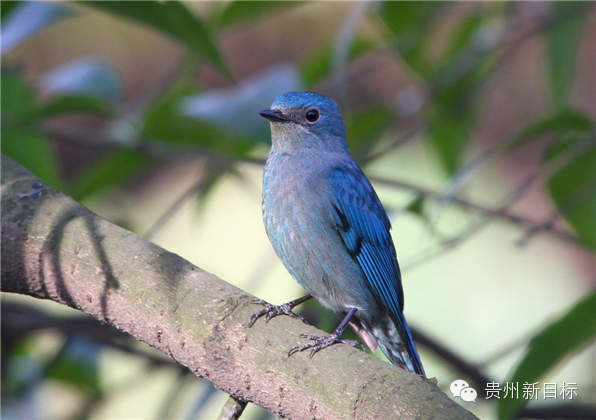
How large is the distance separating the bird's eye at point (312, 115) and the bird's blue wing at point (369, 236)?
36 centimetres

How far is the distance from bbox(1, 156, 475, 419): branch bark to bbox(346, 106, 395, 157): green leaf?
2.27 m

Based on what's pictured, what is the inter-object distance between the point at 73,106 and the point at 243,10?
103 centimetres

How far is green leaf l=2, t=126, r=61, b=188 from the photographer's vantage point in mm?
3512

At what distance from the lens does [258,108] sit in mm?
3467

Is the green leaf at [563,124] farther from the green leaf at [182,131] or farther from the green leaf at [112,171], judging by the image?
the green leaf at [112,171]

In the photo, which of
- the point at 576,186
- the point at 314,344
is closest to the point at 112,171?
the point at 314,344

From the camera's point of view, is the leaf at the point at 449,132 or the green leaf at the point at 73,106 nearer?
the green leaf at the point at 73,106

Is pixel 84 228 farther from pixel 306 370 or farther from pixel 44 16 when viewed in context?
pixel 44 16

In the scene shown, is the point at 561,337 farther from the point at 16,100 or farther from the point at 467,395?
the point at 16,100

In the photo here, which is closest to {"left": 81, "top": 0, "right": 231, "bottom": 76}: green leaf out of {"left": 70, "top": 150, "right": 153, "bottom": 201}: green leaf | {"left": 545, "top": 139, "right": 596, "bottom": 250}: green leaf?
{"left": 70, "top": 150, "right": 153, "bottom": 201}: green leaf

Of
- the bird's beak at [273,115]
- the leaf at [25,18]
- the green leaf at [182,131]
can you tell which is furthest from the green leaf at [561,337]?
the leaf at [25,18]

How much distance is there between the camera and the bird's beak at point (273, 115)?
3.54 metres

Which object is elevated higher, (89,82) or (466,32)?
(466,32)

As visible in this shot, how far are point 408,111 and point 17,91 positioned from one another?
2.30 m
